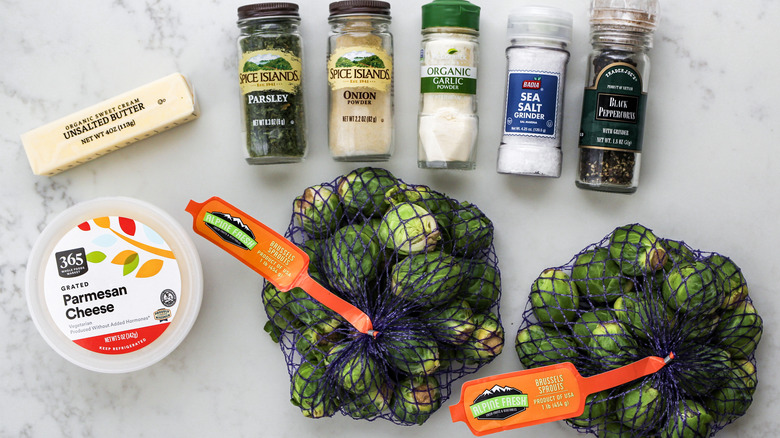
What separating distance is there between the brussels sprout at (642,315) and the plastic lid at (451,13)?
559 mm

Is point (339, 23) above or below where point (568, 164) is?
above

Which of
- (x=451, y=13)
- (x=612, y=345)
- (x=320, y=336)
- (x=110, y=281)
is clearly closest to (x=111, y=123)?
(x=110, y=281)

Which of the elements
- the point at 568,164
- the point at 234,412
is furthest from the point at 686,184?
the point at 234,412

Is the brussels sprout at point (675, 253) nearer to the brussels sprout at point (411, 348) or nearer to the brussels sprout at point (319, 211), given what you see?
the brussels sprout at point (411, 348)

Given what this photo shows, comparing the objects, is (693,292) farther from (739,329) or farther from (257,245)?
(257,245)

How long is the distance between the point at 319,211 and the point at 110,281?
39 centimetres

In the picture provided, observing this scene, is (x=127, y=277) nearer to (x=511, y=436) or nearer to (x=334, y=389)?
(x=334, y=389)

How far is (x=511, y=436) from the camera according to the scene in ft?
4.11

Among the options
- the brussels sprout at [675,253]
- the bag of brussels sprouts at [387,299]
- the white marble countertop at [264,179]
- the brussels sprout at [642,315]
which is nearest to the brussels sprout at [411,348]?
the bag of brussels sprouts at [387,299]

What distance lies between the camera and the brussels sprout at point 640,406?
1.07m

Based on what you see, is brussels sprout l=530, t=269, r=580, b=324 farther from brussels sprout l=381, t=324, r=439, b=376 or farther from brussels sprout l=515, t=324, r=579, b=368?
brussels sprout l=381, t=324, r=439, b=376

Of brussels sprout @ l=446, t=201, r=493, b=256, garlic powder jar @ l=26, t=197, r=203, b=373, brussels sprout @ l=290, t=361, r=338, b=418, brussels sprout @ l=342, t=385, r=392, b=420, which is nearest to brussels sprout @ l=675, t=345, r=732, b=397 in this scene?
brussels sprout @ l=446, t=201, r=493, b=256

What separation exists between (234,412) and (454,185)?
24.7 inches

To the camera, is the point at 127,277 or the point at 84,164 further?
the point at 84,164
